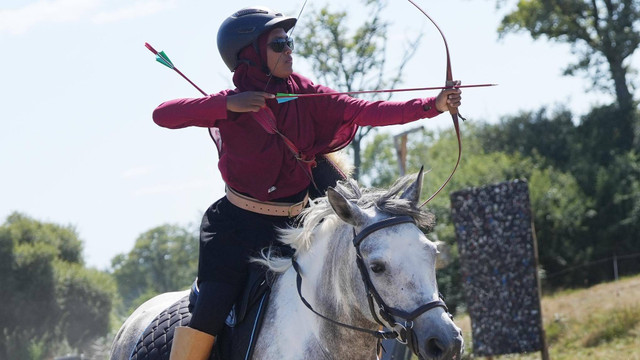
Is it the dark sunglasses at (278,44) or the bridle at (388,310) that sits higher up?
the dark sunglasses at (278,44)

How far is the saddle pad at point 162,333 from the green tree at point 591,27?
37615 mm

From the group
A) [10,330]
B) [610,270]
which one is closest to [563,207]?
[610,270]

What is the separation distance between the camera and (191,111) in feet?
15.0

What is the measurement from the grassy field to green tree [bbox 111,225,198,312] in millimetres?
54878

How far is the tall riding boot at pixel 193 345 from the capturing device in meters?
4.59

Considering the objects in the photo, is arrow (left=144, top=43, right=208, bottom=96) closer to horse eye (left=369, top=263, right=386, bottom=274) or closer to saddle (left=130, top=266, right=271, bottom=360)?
saddle (left=130, top=266, right=271, bottom=360)

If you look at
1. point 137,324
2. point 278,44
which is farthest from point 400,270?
point 137,324

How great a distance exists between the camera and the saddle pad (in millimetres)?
5066

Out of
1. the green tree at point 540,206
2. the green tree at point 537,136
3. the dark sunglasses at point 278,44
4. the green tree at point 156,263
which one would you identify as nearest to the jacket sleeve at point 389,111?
the dark sunglasses at point 278,44

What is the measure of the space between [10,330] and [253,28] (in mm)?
36577

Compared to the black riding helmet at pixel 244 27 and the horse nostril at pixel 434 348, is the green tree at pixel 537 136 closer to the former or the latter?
the black riding helmet at pixel 244 27

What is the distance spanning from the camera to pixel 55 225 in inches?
1863

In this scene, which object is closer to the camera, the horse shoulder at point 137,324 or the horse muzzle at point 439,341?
the horse muzzle at point 439,341

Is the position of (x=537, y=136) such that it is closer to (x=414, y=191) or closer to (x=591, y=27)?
(x=591, y=27)
